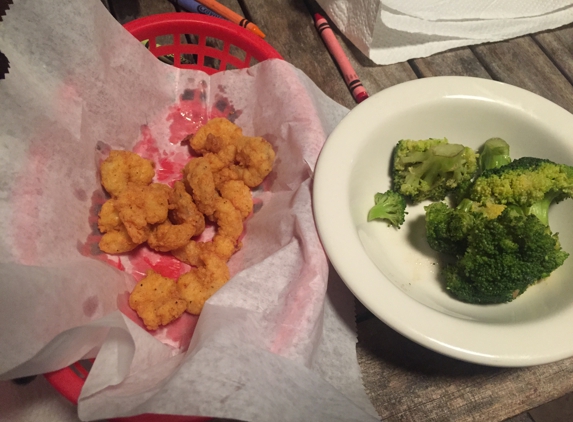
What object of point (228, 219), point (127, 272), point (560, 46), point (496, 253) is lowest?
point (127, 272)

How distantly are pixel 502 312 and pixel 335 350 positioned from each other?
10.5 inches

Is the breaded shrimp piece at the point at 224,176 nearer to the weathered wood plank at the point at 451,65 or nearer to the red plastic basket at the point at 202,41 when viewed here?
the red plastic basket at the point at 202,41

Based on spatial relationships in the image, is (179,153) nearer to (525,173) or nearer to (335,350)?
(335,350)

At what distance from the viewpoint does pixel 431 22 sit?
103 centimetres

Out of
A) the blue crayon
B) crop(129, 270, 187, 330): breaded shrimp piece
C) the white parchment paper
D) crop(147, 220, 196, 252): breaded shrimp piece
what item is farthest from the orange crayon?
crop(129, 270, 187, 330): breaded shrimp piece

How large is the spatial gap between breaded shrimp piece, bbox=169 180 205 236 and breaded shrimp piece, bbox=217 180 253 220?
6 centimetres

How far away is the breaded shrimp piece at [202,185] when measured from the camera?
79 cm

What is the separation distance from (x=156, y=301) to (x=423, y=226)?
499mm

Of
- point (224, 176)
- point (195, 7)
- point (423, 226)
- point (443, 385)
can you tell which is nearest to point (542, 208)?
point (423, 226)

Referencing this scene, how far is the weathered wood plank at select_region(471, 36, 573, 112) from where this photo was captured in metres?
1.00

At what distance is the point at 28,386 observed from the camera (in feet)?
2.25

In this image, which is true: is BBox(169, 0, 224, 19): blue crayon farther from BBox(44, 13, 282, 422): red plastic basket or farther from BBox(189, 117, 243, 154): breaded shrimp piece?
BBox(189, 117, 243, 154): breaded shrimp piece

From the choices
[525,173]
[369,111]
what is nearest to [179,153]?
[369,111]

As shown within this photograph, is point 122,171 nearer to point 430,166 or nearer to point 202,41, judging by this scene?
point 202,41
